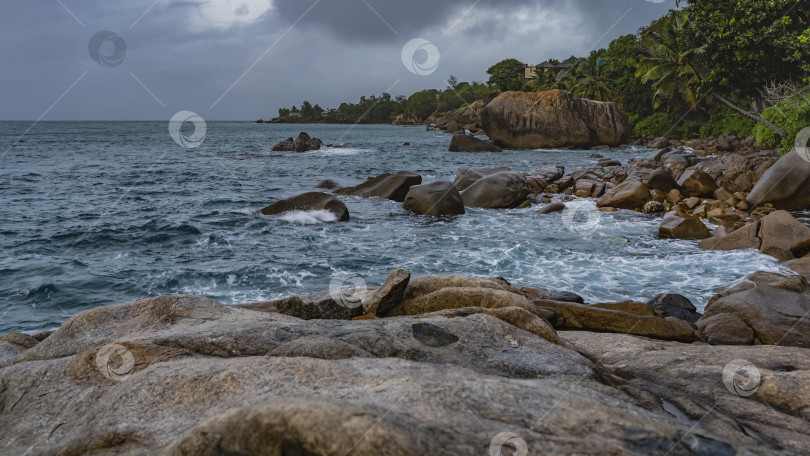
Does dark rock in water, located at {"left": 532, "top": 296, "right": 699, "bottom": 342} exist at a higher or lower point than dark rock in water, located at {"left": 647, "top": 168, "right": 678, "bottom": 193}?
lower

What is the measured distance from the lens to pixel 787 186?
622 inches

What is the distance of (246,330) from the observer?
4242mm

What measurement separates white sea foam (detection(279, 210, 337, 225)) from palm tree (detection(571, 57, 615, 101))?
4695cm

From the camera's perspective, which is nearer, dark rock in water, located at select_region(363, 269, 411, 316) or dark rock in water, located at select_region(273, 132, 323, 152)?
dark rock in water, located at select_region(363, 269, 411, 316)

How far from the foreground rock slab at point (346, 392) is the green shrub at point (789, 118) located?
79.7ft

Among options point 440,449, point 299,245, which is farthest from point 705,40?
point 440,449

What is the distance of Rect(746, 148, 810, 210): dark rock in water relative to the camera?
51.6 ft

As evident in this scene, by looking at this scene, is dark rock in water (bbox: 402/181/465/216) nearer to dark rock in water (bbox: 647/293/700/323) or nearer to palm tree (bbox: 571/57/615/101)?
dark rock in water (bbox: 647/293/700/323)

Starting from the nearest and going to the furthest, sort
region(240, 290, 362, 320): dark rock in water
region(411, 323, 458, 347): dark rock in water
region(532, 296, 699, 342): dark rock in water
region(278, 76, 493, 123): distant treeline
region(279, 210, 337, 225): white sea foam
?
region(411, 323, 458, 347): dark rock in water, region(240, 290, 362, 320): dark rock in water, region(532, 296, 699, 342): dark rock in water, region(279, 210, 337, 225): white sea foam, region(278, 76, 493, 123): distant treeline

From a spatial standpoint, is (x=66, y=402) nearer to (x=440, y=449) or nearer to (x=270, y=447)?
(x=270, y=447)

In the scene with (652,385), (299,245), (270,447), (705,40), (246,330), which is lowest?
(299,245)

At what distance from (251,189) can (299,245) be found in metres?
11.9
